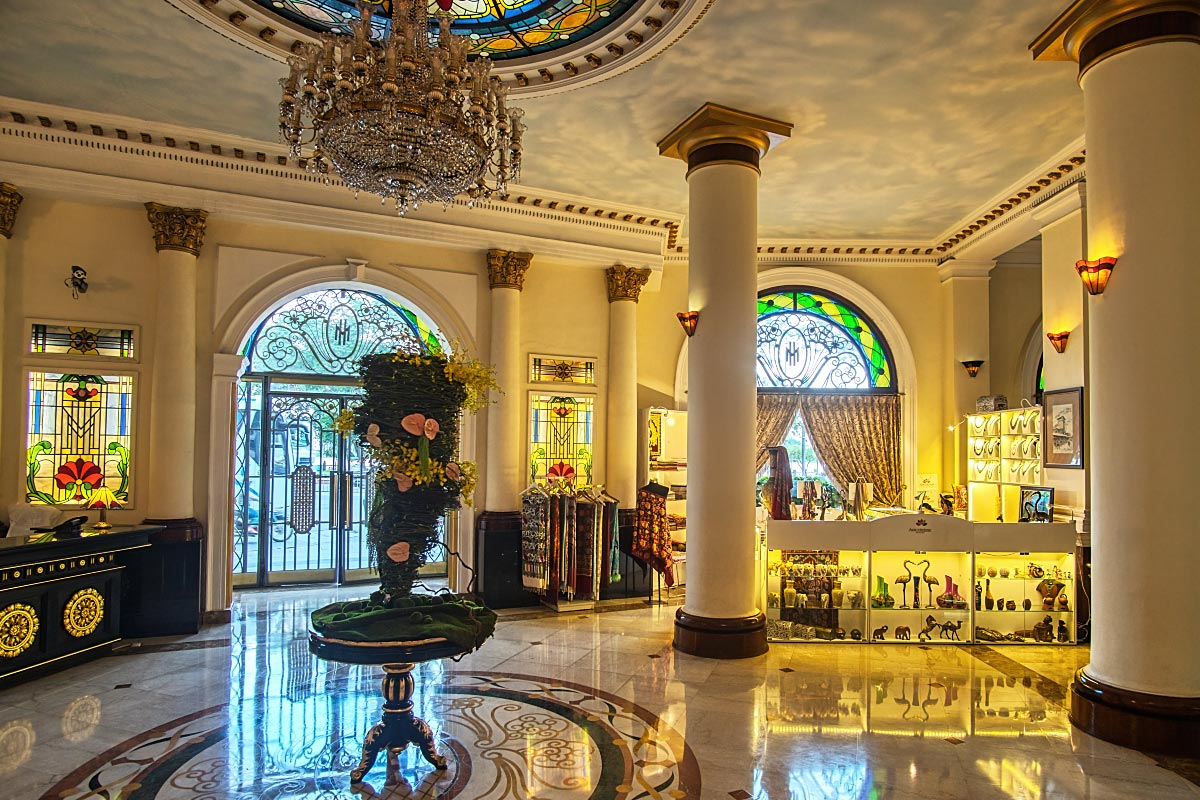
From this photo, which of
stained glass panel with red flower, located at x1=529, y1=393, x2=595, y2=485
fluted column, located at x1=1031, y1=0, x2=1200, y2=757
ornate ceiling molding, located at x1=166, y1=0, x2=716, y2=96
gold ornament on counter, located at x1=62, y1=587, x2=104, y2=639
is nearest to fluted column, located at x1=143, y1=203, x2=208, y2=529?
gold ornament on counter, located at x1=62, y1=587, x2=104, y2=639

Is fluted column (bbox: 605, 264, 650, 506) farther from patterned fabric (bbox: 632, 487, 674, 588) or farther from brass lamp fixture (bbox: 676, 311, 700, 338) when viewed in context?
brass lamp fixture (bbox: 676, 311, 700, 338)

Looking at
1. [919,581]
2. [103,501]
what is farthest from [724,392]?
[103,501]

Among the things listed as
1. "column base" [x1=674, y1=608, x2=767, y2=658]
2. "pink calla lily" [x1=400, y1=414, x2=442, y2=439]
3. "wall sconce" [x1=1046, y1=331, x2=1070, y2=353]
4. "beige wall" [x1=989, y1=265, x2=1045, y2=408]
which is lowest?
"column base" [x1=674, y1=608, x2=767, y2=658]

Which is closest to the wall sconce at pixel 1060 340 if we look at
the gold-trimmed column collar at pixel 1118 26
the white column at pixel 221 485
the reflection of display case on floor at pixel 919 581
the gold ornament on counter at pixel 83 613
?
the reflection of display case on floor at pixel 919 581

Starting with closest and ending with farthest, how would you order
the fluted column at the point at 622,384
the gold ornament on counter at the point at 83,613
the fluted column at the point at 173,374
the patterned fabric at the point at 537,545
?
the gold ornament on counter at the point at 83,613, the fluted column at the point at 173,374, the patterned fabric at the point at 537,545, the fluted column at the point at 622,384

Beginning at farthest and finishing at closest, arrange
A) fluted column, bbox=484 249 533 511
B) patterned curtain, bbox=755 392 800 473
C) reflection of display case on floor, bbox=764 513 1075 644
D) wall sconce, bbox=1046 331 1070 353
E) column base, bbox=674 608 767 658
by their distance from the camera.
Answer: patterned curtain, bbox=755 392 800 473 < fluted column, bbox=484 249 533 511 < wall sconce, bbox=1046 331 1070 353 < reflection of display case on floor, bbox=764 513 1075 644 < column base, bbox=674 608 767 658

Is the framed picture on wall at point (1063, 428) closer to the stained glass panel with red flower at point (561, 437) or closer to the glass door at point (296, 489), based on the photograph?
the stained glass panel with red flower at point (561, 437)

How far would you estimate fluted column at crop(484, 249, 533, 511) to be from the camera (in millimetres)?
8883

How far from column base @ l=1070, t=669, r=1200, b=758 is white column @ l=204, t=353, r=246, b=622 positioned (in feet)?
24.5

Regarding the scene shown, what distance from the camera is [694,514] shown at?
22.9ft

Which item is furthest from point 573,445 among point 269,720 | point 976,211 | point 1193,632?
point 1193,632

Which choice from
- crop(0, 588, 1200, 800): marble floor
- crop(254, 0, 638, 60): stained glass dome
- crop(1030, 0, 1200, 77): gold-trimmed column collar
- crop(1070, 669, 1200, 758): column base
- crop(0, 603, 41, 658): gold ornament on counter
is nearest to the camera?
crop(0, 588, 1200, 800): marble floor

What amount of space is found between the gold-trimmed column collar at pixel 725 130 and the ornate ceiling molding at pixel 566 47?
40.1 inches

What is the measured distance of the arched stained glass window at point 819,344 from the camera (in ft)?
36.5
